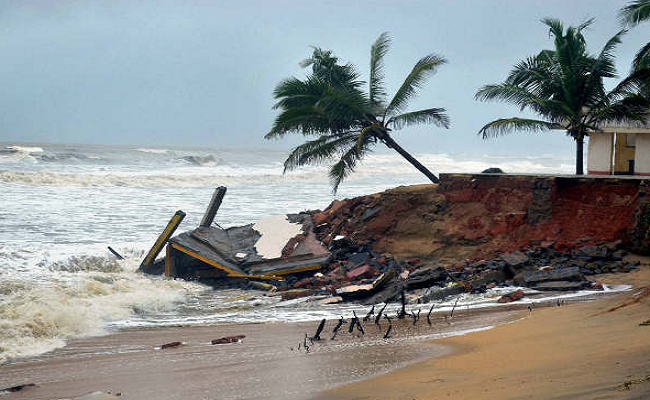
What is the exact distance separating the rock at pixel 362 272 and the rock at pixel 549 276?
10.5 feet

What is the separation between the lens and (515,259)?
13.5 meters

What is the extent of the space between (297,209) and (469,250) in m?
13.7

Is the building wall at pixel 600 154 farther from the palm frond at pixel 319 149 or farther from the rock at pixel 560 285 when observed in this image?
the rock at pixel 560 285

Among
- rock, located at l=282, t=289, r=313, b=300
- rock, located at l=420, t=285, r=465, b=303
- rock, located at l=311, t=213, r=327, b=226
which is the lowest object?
rock, located at l=282, t=289, r=313, b=300

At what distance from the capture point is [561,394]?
4133 mm

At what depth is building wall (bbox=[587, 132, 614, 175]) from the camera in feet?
71.9

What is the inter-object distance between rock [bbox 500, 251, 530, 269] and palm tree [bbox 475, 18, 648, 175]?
645 centimetres

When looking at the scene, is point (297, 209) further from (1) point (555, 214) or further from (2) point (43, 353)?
(2) point (43, 353)

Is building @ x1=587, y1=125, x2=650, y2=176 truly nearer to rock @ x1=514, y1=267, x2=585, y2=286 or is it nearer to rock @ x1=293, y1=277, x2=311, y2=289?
rock @ x1=514, y1=267, x2=585, y2=286

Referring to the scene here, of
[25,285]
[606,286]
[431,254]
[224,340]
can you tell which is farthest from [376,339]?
[25,285]

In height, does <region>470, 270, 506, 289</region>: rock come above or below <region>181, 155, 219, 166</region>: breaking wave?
below

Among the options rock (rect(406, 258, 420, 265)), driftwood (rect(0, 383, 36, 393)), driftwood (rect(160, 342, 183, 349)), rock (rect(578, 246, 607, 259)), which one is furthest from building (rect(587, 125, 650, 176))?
driftwood (rect(0, 383, 36, 393))

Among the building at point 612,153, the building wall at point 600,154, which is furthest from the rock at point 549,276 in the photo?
the building wall at point 600,154

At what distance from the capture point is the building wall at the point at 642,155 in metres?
20.7
